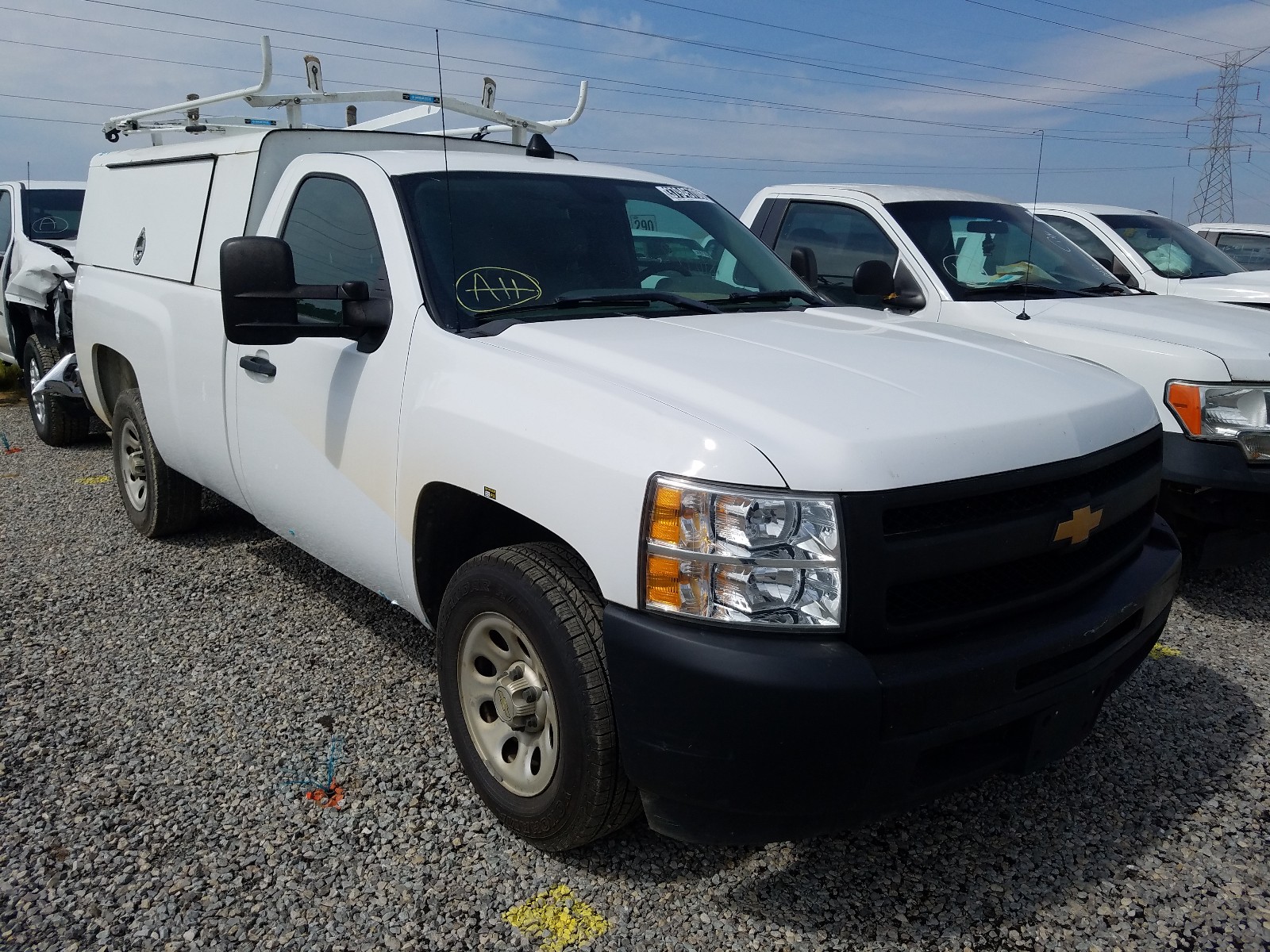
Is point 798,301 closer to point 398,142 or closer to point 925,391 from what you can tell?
point 925,391

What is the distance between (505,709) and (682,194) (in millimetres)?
2382

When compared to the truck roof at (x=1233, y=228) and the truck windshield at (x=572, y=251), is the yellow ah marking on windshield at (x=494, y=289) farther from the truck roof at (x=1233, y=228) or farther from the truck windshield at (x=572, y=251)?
the truck roof at (x=1233, y=228)

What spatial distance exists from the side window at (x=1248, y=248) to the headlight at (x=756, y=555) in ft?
35.9

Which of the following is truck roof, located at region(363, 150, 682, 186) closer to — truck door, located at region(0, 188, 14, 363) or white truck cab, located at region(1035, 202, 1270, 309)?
white truck cab, located at region(1035, 202, 1270, 309)

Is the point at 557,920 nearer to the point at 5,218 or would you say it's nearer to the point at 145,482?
the point at 145,482

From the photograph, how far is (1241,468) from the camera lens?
419 cm

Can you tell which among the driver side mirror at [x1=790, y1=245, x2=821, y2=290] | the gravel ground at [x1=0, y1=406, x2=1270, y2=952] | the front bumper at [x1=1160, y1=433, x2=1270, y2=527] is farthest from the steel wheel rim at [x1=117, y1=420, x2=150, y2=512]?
the front bumper at [x1=1160, y1=433, x2=1270, y2=527]

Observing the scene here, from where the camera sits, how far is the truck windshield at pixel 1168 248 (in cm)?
773

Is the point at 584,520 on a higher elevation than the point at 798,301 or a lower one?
lower

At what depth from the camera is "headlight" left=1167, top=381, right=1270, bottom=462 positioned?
4.29 m

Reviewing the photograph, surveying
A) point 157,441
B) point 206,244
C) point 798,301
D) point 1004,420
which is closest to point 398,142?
point 206,244

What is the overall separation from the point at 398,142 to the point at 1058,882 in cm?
403

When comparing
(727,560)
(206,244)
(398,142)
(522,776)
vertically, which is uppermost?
(398,142)

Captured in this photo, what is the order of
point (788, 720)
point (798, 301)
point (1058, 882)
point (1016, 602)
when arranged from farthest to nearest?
point (798, 301)
point (1058, 882)
point (1016, 602)
point (788, 720)
